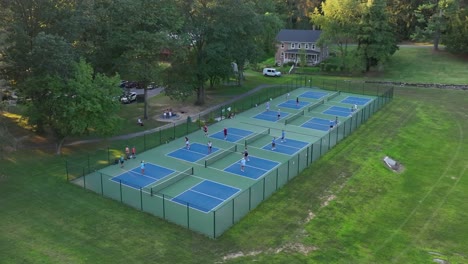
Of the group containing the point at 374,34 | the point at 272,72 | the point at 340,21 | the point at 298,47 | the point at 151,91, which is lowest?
the point at 151,91

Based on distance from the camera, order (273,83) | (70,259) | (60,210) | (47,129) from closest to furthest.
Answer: (70,259) → (60,210) → (47,129) → (273,83)

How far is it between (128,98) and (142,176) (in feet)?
75.8

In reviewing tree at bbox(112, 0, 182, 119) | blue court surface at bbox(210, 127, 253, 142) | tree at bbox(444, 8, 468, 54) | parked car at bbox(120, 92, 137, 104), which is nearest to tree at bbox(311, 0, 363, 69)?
tree at bbox(444, 8, 468, 54)

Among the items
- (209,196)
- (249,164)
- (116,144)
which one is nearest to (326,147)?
(249,164)

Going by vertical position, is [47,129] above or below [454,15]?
below

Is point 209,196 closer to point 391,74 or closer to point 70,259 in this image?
point 70,259

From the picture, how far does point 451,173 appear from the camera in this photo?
116ft

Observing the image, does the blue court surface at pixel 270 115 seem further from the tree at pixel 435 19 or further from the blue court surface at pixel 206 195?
the tree at pixel 435 19

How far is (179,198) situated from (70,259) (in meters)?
8.66

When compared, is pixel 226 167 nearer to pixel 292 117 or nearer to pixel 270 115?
pixel 292 117

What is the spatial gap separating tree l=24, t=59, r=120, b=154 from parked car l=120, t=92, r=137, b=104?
53.7ft

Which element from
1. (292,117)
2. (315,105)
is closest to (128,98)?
(292,117)

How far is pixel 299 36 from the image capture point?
8369 centimetres

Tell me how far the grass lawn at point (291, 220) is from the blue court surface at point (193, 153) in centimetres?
776
